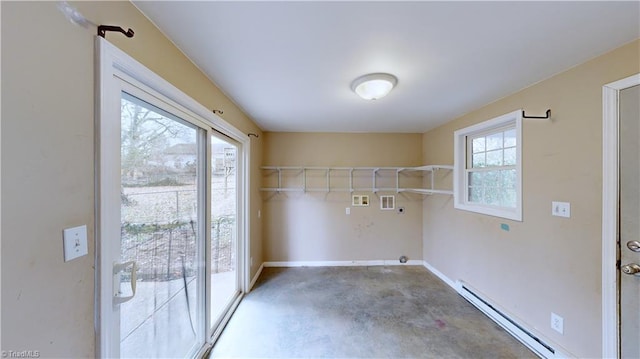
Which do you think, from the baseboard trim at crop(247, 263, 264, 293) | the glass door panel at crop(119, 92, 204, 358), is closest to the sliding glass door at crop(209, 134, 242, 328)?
the baseboard trim at crop(247, 263, 264, 293)

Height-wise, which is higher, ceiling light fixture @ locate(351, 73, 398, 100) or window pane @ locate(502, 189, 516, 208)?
ceiling light fixture @ locate(351, 73, 398, 100)

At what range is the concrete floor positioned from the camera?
6.50ft

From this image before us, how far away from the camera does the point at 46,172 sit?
742 millimetres

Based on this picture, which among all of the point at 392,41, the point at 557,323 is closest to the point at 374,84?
the point at 392,41

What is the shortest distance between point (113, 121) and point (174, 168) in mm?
660

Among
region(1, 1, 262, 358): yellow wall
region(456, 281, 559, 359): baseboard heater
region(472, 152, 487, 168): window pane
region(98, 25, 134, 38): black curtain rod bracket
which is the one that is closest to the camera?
region(1, 1, 262, 358): yellow wall

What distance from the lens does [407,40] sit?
4.58 feet

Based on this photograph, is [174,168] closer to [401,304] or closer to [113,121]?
[113,121]

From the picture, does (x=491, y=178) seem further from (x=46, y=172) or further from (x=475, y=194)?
(x=46, y=172)

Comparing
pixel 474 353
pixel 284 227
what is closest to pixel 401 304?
pixel 474 353

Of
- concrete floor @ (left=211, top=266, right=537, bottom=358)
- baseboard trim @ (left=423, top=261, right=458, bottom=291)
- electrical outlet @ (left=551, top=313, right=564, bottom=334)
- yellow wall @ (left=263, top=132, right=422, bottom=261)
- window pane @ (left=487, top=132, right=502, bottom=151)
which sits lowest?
concrete floor @ (left=211, top=266, right=537, bottom=358)

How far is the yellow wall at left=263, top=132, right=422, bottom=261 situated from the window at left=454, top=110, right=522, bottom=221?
3.56 ft

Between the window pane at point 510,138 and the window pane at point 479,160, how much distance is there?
363mm

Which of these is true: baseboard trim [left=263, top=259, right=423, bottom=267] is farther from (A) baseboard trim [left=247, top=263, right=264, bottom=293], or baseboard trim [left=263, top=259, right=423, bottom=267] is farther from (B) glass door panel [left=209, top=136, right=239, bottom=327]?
(B) glass door panel [left=209, top=136, right=239, bottom=327]
